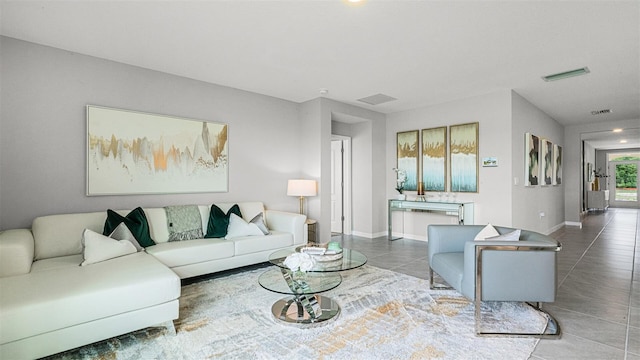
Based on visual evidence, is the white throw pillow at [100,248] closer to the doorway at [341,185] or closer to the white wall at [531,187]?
the doorway at [341,185]

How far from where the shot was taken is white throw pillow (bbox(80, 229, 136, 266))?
8.58 feet

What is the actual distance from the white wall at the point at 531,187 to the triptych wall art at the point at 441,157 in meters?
0.59

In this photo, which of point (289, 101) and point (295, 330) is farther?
point (289, 101)

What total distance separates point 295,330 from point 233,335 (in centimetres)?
46

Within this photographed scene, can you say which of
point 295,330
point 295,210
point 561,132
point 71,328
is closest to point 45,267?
point 71,328

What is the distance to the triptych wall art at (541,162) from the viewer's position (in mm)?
5176

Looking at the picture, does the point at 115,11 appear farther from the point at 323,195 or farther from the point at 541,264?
the point at 541,264

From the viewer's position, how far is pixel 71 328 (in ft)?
6.25

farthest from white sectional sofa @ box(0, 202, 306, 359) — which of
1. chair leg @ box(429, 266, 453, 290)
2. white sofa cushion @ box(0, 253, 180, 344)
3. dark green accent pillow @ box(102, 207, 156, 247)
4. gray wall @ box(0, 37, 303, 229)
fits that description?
chair leg @ box(429, 266, 453, 290)

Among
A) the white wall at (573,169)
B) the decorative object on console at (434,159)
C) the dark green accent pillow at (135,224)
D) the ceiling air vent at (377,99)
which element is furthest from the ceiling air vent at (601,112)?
the dark green accent pillow at (135,224)

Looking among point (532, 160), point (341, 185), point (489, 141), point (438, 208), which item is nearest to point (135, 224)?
point (341, 185)

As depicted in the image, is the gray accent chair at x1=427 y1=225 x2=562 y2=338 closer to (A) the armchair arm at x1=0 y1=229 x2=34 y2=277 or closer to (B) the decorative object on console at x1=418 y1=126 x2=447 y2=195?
(B) the decorative object on console at x1=418 y1=126 x2=447 y2=195

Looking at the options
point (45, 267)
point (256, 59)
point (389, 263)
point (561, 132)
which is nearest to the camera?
point (45, 267)

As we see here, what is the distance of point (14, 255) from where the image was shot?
2350mm
